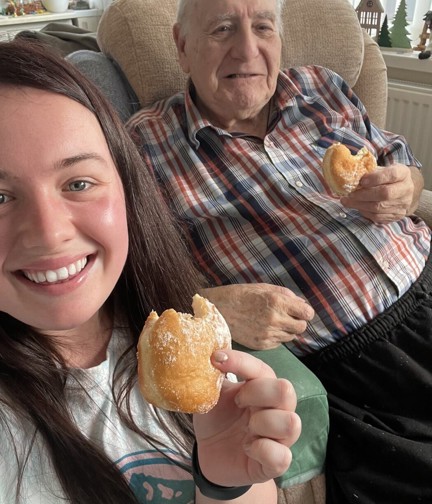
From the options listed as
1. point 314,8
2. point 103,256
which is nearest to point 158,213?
point 103,256

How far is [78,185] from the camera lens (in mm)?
750

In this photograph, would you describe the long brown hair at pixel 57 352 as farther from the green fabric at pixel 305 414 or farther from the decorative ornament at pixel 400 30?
the decorative ornament at pixel 400 30

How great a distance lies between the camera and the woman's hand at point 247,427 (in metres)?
0.66

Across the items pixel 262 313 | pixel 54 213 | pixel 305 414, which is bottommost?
pixel 305 414

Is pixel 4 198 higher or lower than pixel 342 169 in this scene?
higher

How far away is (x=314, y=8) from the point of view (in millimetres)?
1896

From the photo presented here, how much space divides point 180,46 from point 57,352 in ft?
3.75

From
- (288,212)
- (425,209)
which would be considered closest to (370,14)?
(425,209)

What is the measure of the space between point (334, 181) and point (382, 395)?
0.56 meters

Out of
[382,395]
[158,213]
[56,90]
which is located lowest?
[382,395]

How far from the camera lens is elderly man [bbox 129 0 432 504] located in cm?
122

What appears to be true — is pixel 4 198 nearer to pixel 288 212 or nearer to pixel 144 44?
pixel 288 212

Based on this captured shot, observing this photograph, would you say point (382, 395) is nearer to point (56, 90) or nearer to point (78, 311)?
point (78, 311)

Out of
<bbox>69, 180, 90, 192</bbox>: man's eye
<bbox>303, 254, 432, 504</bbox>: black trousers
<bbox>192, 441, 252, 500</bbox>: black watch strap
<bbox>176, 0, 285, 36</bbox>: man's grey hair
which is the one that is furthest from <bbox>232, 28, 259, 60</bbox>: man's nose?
<bbox>192, 441, 252, 500</bbox>: black watch strap
